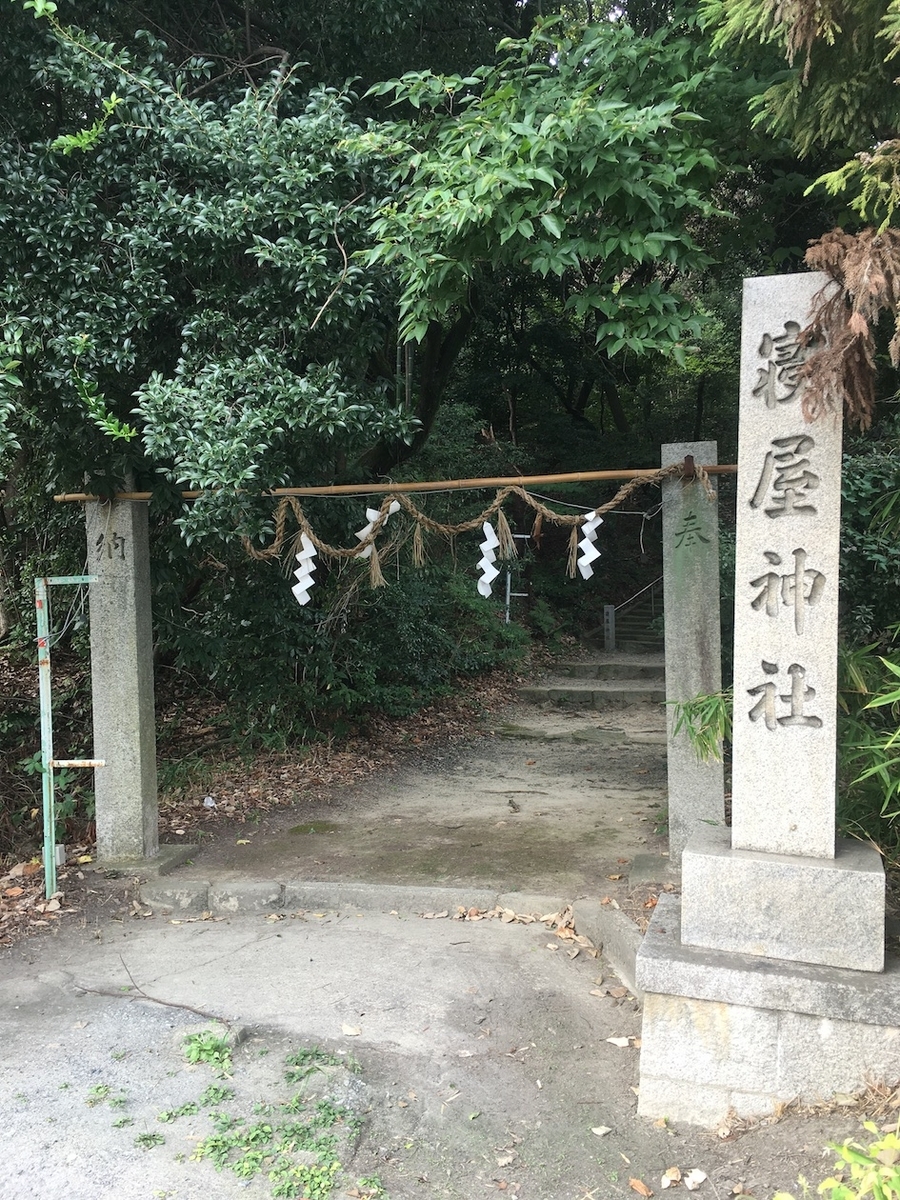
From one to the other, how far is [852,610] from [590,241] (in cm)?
377

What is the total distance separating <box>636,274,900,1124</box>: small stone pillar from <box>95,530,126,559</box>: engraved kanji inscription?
13.7 ft

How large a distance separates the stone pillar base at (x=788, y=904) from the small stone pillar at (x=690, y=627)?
5.59ft

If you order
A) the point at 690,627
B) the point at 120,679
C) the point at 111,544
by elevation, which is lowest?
the point at 120,679

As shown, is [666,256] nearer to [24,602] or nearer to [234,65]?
[234,65]

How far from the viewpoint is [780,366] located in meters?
3.43

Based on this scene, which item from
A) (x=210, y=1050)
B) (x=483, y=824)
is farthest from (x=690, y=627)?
(x=210, y=1050)

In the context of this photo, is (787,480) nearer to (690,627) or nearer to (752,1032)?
(690,627)

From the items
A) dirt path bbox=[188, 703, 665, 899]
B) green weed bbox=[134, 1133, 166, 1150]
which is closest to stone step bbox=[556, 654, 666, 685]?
dirt path bbox=[188, 703, 665, 899]

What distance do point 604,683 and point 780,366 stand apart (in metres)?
10.8

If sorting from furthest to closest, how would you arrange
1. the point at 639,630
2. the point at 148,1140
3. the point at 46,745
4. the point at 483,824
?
1. the point at 639,630
2. the point at 483,824
3. the point at 46,745
4. the point at 148,1140

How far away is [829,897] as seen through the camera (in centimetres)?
328

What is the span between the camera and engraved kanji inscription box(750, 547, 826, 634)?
11.1ft

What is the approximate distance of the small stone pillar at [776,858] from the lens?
Result: 3.27 metres

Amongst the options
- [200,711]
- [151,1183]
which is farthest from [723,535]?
[151,1183]
